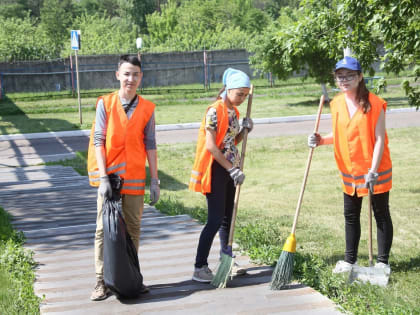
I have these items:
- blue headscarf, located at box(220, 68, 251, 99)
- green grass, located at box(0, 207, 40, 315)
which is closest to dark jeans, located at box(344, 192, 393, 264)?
blue headscarf, located at box(220, 68, 251, 99)

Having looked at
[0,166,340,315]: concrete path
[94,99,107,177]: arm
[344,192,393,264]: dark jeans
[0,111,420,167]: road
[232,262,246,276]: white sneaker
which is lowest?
[0,111,420,167]: road

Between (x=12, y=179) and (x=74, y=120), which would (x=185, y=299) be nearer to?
(x=12, y=179)

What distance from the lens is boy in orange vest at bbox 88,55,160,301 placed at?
4.57 metres

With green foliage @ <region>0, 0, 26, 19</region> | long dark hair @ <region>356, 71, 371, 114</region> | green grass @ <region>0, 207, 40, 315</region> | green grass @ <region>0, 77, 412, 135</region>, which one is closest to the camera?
green grass @ <region>0, 207, 40, 315</region>

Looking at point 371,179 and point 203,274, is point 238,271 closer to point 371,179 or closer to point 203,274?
point 203,274

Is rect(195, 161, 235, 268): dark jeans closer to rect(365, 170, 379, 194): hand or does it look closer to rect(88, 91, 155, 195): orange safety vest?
rect(88, 91, 155, 195): orange safety vest

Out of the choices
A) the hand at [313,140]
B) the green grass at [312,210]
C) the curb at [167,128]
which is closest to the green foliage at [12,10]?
the curb at [167,128]

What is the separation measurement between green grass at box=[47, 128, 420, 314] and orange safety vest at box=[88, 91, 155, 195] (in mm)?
1517

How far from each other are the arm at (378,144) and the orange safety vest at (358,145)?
0.03 meters

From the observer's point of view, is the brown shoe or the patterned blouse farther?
the patterned blouse

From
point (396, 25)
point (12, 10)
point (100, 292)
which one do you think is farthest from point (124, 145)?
point (12, 10)

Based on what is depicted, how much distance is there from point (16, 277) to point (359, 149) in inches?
117

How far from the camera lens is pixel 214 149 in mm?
4738

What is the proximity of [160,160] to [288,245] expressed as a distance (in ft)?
30.3
